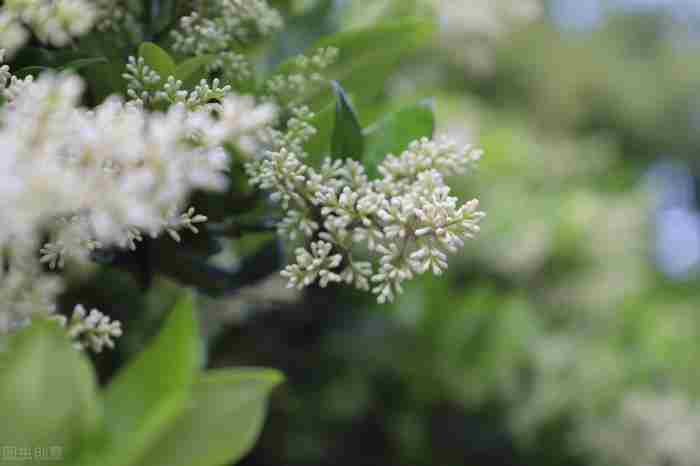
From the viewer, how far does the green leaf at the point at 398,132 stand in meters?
0.61

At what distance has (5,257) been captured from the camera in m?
0.46

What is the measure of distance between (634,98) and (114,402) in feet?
9.47

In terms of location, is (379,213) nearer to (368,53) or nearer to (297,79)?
(297,79)

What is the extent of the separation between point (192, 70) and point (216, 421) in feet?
0.79

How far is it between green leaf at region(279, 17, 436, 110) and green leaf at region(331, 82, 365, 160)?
3.8 inches

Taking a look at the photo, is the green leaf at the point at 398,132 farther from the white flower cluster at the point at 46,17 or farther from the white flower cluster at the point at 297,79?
the white flower cluster at the point at 46,17

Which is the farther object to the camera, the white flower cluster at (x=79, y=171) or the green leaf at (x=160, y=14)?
the green leaf at (x=160, y=14)

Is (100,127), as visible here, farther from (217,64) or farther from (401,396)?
(401,396)

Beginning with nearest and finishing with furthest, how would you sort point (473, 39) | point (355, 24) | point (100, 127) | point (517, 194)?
1. point (100, 127)
2. point (355, 24)
3. point (473, 39)
4. point (517, 194)

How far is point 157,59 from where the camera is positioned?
1.74ft

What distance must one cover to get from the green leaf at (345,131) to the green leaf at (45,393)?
0.25 m

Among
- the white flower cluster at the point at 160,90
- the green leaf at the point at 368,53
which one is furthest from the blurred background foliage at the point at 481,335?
the white flower cluster at the point at 160,90

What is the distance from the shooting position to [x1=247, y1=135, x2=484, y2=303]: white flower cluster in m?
0.49

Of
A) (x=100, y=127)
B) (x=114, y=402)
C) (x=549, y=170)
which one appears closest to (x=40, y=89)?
(x=100, y=127)
